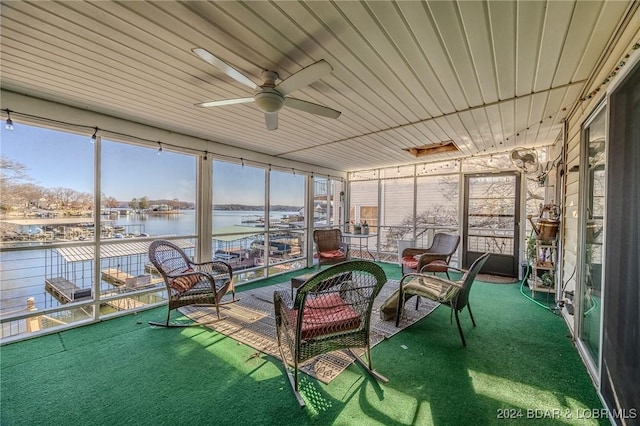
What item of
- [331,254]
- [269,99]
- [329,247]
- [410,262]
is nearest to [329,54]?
[269,99]

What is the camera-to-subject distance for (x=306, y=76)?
1.79m

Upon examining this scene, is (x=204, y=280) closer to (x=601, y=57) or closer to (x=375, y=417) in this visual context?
(x=375, y=417)

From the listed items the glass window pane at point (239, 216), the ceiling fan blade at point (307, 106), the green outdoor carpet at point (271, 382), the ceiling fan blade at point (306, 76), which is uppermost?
the ceiling fan blade at point (306, 76)

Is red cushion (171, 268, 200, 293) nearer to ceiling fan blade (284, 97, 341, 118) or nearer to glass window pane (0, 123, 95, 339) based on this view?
Answer: glass window pane (0, 123, 95, 339)

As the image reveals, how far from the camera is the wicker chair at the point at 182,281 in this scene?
2971 mm

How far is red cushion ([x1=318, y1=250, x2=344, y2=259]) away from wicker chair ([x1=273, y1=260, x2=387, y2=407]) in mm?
2809

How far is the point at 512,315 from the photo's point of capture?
3.30 meters

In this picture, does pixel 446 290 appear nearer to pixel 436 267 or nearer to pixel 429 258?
pixel 436 267

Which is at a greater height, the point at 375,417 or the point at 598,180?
the point at 598,180

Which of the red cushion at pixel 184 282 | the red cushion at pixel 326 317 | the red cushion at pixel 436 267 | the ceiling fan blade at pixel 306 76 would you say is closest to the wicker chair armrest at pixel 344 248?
the red cushion at pixel 436 267

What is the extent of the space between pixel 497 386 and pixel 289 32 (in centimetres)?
292

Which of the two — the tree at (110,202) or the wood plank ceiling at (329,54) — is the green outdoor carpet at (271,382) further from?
the wood plank ceiling at (329,54)

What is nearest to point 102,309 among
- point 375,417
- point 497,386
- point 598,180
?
point 375,417

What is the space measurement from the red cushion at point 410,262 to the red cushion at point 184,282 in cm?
326
